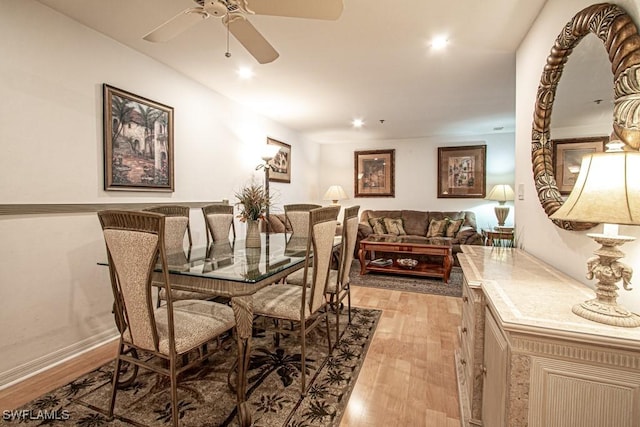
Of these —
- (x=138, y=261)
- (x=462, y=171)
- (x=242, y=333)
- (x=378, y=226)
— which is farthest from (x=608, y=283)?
(x=462, y=171)

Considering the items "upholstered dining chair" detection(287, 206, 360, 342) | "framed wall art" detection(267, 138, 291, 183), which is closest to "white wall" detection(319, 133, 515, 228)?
"framed wall art" detection(267, 138, 291, 183)

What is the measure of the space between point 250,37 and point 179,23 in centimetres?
39

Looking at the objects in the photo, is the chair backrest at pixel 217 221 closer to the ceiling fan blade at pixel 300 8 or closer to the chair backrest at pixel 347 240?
the chair backrest at pixel 347 240

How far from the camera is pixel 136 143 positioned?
2598mm

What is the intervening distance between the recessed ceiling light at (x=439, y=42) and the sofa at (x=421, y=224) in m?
3.23

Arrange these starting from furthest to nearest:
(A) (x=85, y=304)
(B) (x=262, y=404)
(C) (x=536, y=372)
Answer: (A) (x=85, y=304), (B) (x=262, y=404), (C) (x=536, y=372)

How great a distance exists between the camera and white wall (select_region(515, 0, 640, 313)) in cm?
110

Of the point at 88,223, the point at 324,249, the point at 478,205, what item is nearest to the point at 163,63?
the point at 88,223

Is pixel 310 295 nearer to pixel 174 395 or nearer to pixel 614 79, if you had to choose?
pixel 174 395

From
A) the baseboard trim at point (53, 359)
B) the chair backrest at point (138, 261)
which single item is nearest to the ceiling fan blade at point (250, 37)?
the chair backrest at point (138, 261)

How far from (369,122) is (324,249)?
11.8 feet

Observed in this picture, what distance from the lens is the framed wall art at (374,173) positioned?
6309mm

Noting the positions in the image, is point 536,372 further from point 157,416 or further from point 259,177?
point 259,177

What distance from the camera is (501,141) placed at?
5.57m
